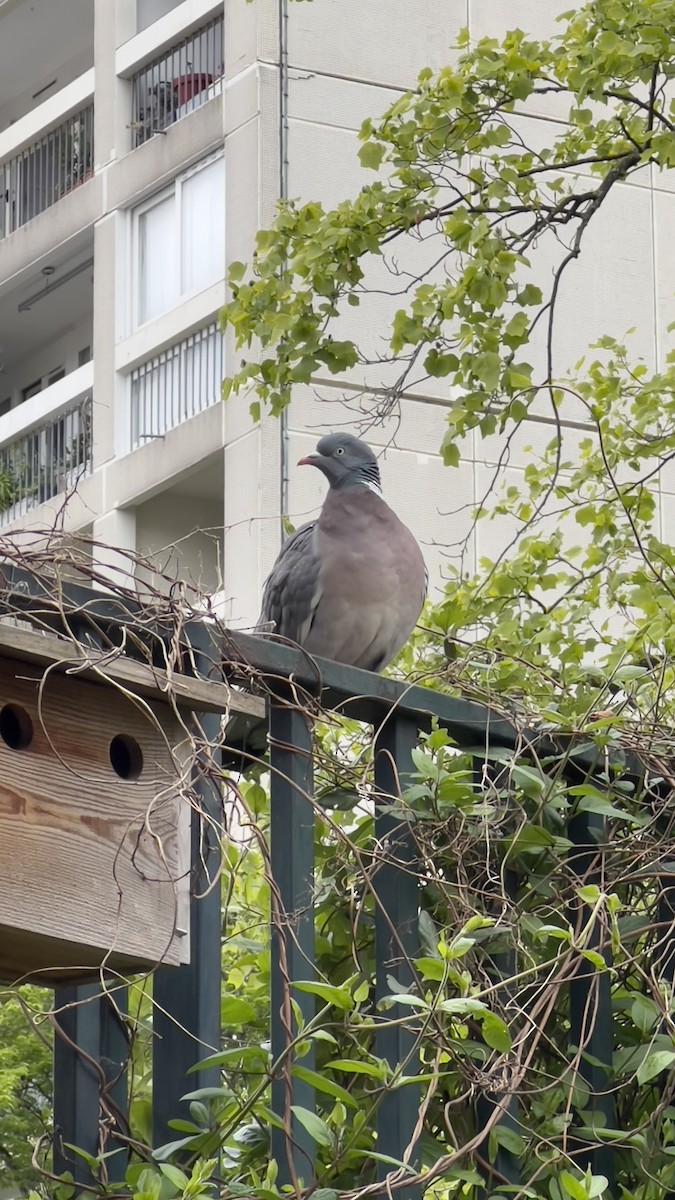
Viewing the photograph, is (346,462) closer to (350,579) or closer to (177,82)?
(350,579)

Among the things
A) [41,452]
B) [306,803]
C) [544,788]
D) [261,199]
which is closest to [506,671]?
[544,788]

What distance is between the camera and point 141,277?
716 inches

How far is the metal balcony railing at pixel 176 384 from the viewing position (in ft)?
55.2

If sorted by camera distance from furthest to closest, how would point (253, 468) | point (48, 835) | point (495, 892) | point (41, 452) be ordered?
1. point (41, 452)
2. point (253, 468)
3. point (495, 892)
4. point (48, 835)

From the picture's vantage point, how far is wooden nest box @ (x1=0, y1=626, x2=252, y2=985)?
2.62 metres

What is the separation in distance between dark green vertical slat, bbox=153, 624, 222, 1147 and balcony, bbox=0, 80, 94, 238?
17086 millimetres

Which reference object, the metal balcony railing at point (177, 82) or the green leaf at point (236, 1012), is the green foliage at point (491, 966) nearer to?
the green leaf at point (236, 1012)

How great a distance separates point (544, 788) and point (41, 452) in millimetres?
17138

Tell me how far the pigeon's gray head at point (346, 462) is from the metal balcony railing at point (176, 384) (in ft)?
39.9

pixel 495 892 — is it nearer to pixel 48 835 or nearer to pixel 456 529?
pixel 48 835

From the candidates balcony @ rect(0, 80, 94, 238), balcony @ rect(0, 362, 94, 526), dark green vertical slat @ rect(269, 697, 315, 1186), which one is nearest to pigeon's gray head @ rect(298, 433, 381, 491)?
dark green vertical slat @ rect(269, 697, 315, 1186)

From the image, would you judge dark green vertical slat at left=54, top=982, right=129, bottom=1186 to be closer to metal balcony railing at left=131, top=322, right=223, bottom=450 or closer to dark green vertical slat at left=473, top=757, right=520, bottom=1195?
dark green vertical slat at left=473, top=757, right=520, bottom=1195

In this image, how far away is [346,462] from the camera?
4348 millimetres

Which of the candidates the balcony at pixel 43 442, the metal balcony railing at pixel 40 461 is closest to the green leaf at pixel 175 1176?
the balcony at pixel 43 442
